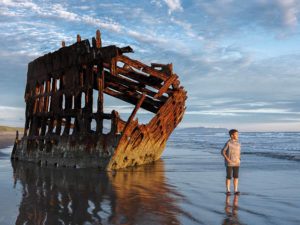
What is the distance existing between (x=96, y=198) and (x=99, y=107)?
464 cm

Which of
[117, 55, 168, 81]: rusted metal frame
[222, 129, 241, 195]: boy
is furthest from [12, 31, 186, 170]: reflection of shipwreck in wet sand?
[222, 129, 241, 195]: boy

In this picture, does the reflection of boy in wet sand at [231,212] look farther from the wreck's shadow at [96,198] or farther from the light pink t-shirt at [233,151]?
the light pink t-shirt at [233,151]

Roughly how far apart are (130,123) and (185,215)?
5461 millimetres

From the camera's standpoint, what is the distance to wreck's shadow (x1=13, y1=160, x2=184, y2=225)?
5.73 m

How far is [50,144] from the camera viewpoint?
544 inches

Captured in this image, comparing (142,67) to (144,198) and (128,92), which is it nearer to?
(128,92)

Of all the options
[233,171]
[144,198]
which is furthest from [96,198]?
[233,171]

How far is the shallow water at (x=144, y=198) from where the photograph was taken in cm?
575

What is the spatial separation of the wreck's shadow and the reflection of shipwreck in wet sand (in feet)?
2.81

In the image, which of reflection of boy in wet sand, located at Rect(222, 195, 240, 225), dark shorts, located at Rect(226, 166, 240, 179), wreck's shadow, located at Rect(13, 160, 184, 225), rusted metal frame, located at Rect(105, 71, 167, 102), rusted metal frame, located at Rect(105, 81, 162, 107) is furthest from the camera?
rusted metal frame, located at Rect(105, 81, 162, 107)

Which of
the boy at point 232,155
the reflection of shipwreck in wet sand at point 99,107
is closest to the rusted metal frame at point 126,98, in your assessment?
the reflection of shipwreck in wet sand at point 99,107

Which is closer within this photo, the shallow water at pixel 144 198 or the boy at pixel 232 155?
the shallow water at pixel 144 198

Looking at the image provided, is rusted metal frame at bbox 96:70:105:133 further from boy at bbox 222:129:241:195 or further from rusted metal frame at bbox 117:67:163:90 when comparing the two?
boy at bbox 222:129:241:195

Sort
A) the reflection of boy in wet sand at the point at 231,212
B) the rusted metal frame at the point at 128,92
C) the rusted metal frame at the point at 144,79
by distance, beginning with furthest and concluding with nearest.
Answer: the rusted metal frame at the point at 128,92 → the rusted metal frame at the point at 144,79 → the reflection of boy in wet sand at the point at 231,212
